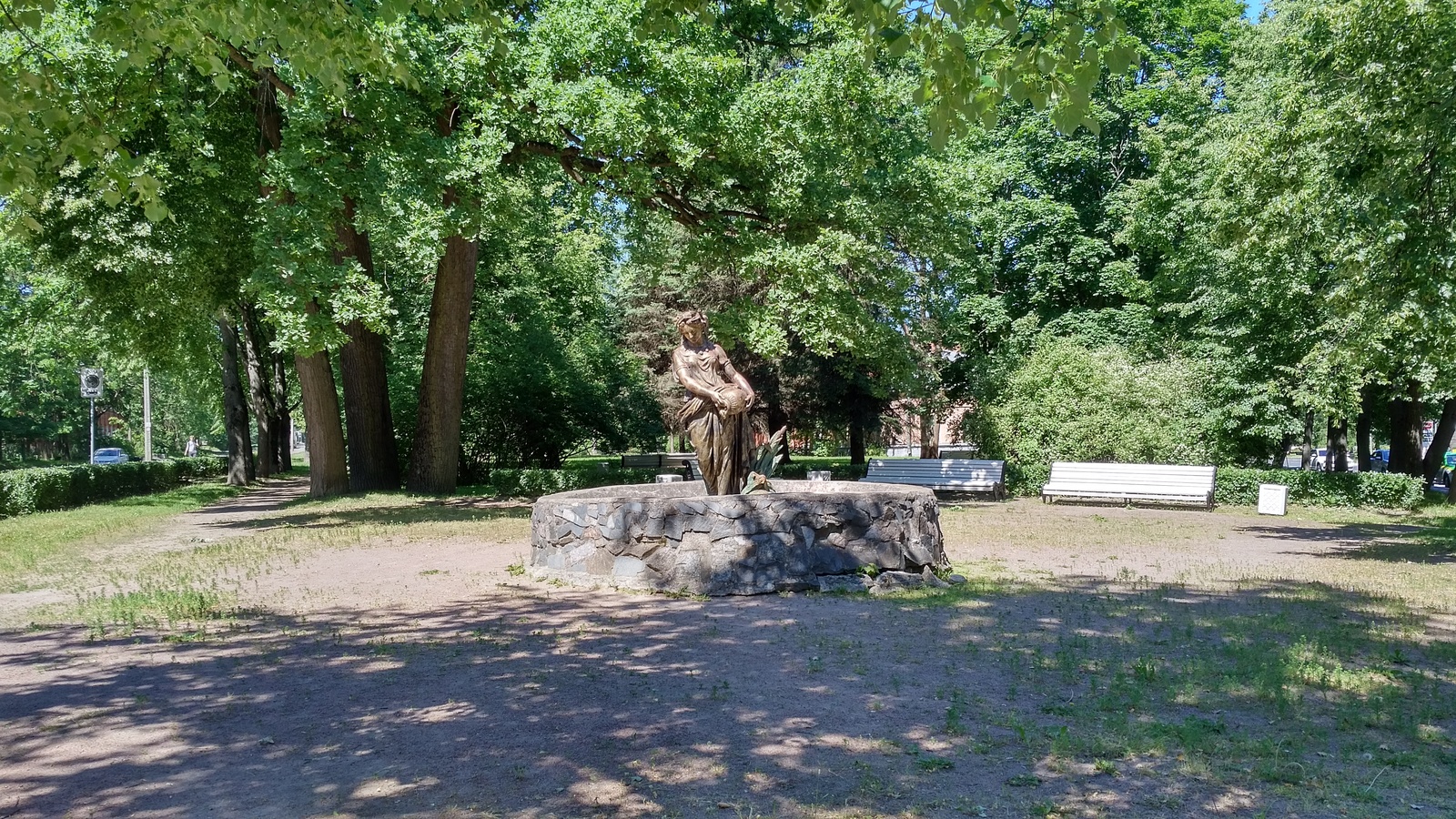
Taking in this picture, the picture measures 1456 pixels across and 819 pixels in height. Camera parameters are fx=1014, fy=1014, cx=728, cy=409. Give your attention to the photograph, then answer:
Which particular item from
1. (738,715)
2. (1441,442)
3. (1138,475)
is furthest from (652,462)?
(738,715)

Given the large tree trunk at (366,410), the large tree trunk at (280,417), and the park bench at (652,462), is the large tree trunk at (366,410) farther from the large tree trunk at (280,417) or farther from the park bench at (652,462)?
the large tree trunk at (280,417)

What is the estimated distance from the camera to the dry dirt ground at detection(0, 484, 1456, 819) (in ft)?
13.3

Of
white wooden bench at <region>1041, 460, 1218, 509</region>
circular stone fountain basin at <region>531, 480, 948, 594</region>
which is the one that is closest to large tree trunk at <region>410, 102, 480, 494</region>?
circular stone fountain basin at <region>531, 480, 948, 594</region>

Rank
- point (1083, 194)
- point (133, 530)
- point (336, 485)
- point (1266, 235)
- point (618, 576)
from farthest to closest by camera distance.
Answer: point (1083, 194), point (336, 485), point (133, 530), point (1266, 235), point (618, 576)

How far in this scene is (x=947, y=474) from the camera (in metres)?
22.5

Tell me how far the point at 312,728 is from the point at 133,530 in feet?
41.3

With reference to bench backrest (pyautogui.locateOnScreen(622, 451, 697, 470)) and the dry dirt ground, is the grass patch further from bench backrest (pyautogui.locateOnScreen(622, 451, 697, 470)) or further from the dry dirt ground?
bench backrest (pyautogui.locateOnScreen(622, 451, 697, 470))

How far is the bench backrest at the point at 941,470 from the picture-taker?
22219mm

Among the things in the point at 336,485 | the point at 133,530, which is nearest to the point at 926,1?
the point at 133,530

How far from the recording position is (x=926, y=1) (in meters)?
5.54

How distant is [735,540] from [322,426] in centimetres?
1283

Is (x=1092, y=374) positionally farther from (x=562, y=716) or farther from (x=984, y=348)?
(x=562, y=716)

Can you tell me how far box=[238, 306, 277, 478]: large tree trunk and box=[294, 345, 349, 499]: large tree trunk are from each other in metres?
7.35

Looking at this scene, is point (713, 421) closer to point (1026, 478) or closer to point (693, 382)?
point (693, 382)
